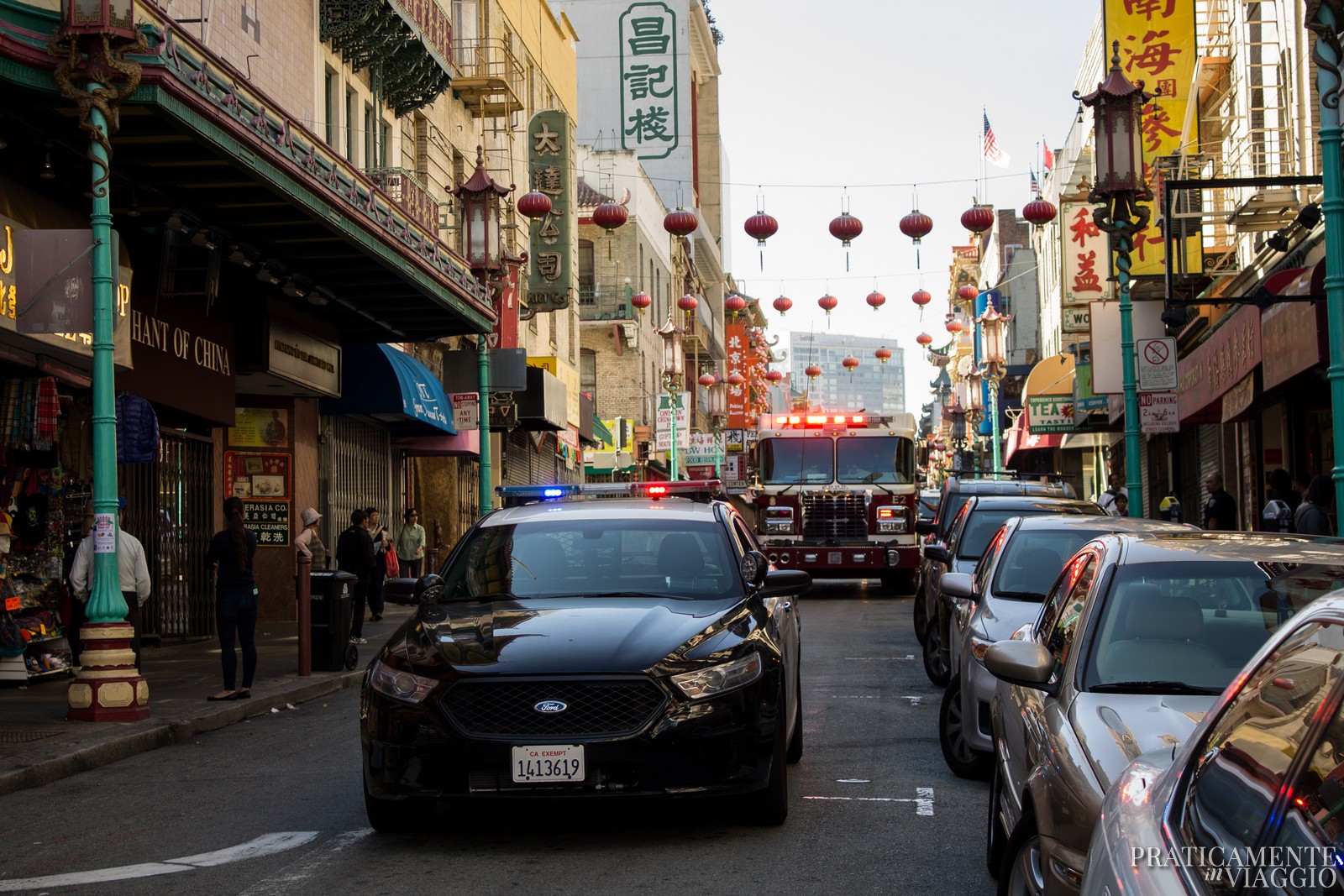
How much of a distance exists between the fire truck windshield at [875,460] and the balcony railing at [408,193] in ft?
26.9

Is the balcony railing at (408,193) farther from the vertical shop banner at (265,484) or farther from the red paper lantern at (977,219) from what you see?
the red paper lantern at (977,219)

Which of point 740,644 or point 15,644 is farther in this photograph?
point 15,644

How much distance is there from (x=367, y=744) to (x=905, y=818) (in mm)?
2758

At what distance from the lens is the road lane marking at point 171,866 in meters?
7.04

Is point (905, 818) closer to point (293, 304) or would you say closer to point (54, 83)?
point (54, 83)

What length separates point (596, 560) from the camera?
878 centimetres

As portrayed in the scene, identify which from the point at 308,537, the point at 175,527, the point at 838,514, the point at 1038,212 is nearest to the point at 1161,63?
the point at 1038,212

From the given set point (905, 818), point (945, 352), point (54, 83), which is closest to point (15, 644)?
point (54, 83)

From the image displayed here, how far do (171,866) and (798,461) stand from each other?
2099 centimetres

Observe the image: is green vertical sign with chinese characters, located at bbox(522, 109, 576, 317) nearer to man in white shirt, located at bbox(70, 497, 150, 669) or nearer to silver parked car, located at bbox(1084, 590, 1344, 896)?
man in white shirt, located at bbox(70, 497, 150, 669)

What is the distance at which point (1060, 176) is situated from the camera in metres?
51.8

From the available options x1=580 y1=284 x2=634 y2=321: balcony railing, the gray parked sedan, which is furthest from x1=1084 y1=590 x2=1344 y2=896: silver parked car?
x1=580 y1=284 x2=634 y2=321: balcony railing

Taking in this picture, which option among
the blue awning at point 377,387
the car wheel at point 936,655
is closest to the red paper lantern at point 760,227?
the blue awning at point 377,387
